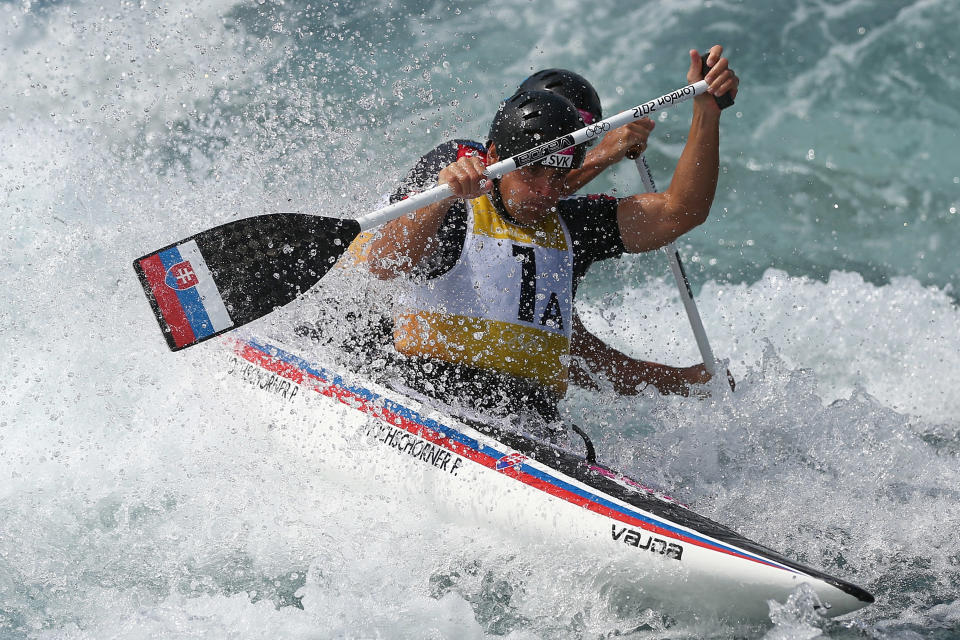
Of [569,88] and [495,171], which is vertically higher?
[569,88]

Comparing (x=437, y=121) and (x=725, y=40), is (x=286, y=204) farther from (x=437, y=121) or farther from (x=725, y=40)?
(x=725, y=40)

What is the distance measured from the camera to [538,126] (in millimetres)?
3096

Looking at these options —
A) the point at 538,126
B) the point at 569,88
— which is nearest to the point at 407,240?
the point at 538,126

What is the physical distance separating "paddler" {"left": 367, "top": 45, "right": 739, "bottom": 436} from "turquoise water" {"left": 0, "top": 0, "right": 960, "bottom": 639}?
42 centimetres

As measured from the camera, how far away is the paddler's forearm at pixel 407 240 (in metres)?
3.01

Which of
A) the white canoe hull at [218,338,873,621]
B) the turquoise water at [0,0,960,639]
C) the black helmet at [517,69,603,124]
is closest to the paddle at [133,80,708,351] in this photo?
the turquoise water at [0,0,960,639]

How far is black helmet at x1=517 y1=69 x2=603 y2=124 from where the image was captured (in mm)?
3910

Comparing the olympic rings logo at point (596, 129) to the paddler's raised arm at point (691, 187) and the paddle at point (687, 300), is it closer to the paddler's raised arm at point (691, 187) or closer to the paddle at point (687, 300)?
the paddler's raised arm at point (691, 187)

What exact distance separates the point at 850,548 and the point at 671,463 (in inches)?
28.6

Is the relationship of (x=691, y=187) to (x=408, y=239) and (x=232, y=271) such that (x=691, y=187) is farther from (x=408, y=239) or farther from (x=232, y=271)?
(x=232, y=271)

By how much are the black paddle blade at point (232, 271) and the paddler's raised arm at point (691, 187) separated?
3.76 feet

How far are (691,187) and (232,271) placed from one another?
66.2 inches

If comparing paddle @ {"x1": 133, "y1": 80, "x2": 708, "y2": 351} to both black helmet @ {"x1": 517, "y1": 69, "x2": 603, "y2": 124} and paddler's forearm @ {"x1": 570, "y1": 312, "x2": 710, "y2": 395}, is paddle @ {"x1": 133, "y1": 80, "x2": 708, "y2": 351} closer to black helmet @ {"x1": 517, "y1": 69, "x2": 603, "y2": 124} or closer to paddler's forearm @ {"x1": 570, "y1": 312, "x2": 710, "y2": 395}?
black helmet @ {"x1": 517, "y1": 69, "x2": 603, "y2": 124}

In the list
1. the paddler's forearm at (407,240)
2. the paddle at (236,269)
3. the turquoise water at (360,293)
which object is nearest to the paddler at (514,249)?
the paddler's forearm at (407,240)
